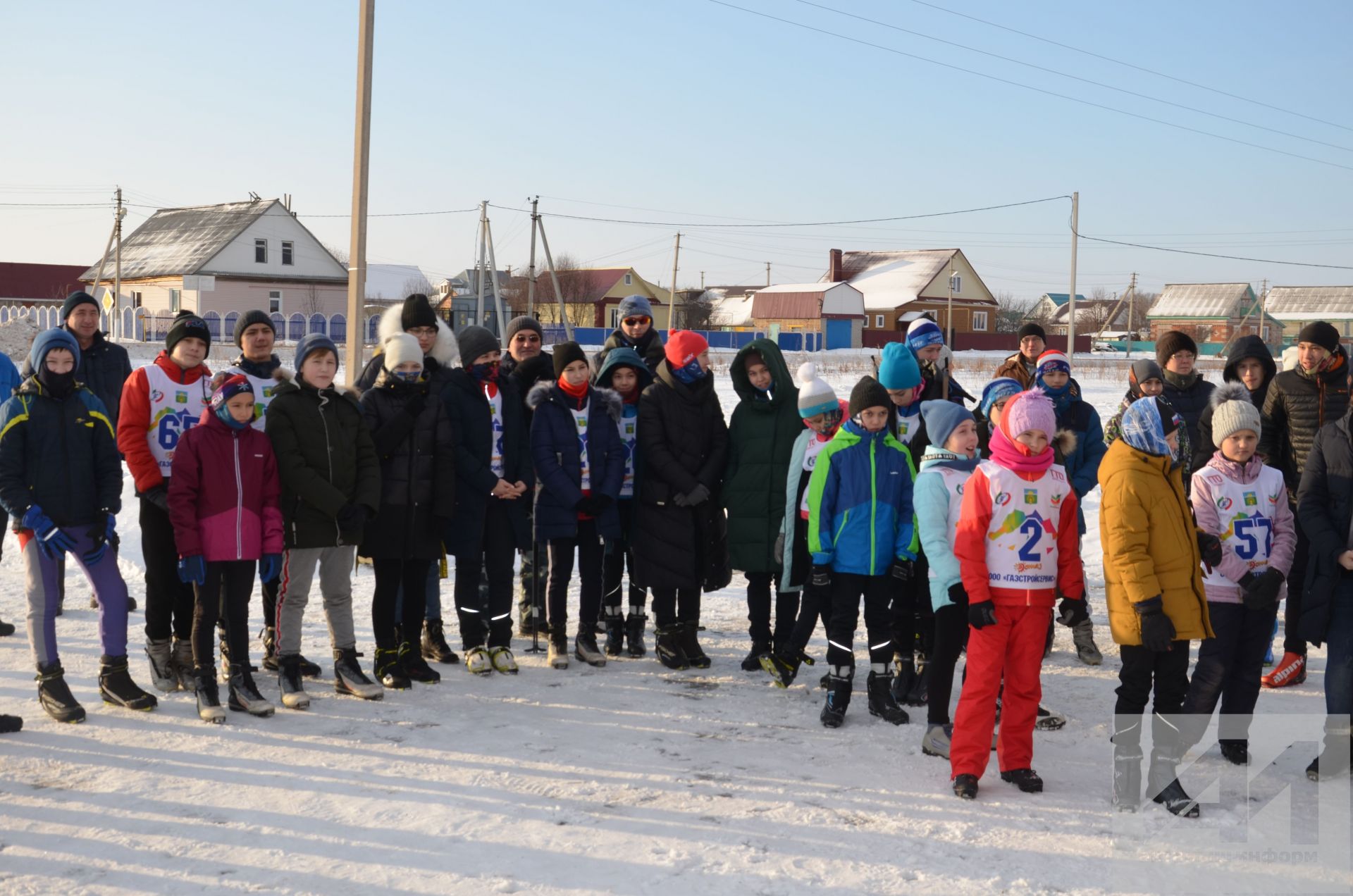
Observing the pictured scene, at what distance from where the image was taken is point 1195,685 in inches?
191

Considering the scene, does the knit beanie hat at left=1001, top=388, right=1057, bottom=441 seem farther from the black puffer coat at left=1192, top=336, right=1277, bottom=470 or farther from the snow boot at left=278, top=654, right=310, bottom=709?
the snow boot at left=278, top=654, right=310, bottom=709

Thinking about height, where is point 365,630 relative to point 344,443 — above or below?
below

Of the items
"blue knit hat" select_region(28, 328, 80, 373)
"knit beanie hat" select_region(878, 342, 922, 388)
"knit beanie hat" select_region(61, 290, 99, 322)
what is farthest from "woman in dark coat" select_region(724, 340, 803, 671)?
"knit beanie hat" select_region(61, 290, 99, 322)

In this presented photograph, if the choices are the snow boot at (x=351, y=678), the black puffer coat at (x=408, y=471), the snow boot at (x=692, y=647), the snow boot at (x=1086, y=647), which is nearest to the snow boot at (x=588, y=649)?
the snow boot at (x=692, y=647)

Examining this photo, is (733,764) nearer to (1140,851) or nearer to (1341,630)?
(1140,851)

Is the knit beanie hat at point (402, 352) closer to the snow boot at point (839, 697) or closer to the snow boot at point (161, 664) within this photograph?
the snow boot at point (161, 664)

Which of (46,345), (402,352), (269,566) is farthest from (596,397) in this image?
(46,345)

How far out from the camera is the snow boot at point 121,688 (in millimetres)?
5320

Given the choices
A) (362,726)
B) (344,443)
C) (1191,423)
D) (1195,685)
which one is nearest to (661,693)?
(362,726)

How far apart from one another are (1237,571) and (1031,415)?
133cm

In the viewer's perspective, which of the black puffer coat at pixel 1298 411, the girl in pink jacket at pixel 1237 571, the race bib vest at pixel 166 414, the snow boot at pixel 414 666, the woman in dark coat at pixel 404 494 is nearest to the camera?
the girl in pink jacket at pixel 1237 571

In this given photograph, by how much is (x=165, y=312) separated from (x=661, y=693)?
2022 inches

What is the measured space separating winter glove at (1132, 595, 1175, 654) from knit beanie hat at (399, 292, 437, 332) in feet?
13.0

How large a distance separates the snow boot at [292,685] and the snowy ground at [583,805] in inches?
4.5
